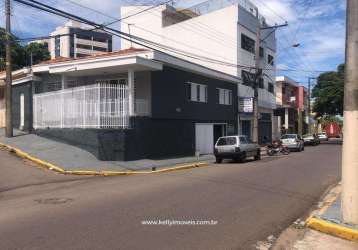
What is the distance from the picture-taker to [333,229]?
26.3 feet

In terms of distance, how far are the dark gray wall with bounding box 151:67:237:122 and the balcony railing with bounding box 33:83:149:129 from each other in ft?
4.01

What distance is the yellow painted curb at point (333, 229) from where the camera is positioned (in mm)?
7660

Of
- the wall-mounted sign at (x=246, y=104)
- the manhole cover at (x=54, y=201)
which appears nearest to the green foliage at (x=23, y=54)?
the wall-mounted sign at (x=246, y=104)

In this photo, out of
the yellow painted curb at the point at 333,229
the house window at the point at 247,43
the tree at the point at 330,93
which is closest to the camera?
the yellow painted curb at the point at 333,229

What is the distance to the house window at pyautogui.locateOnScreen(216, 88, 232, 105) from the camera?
114 feet

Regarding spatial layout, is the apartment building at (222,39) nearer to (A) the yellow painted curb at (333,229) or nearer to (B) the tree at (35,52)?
(B) the tree at (35,52)

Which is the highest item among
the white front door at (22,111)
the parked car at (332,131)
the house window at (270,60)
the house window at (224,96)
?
the house window at (270,60)

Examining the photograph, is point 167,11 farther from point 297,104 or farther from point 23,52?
point 297,104

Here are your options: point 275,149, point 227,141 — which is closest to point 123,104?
point 227,141

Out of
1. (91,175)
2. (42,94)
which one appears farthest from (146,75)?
(91,175)

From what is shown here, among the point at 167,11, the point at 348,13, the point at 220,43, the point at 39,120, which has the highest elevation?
the point at 167,11

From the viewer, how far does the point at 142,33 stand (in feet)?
158

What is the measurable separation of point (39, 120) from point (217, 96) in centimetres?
1328

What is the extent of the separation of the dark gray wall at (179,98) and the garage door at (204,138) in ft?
1.87
